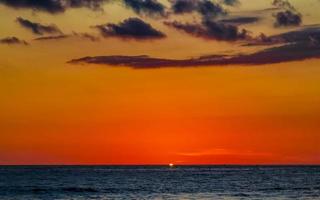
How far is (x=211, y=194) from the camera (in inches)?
3184

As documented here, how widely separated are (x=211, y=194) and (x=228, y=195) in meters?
3.21

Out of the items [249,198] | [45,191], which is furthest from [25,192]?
[249,198]

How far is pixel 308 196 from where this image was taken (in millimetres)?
75688

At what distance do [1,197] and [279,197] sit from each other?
31.5 meters

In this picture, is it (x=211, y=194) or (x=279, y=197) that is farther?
(x=211, y=194)

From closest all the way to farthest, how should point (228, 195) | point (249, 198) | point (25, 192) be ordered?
point (249, 198)
point (228, 195)
point (25, 192)

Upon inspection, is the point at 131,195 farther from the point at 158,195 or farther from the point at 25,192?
the point at 25,192

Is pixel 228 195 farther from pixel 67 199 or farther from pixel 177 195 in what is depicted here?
pixel 67 199

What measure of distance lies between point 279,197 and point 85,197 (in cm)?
2207

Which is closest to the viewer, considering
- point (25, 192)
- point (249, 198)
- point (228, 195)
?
point (249, 198)

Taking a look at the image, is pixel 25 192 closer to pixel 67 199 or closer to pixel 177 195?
pixel 67 199

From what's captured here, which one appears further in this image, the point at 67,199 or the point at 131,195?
the point at 131,195

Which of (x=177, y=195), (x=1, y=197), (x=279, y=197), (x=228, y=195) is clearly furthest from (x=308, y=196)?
(x=1, y=197)

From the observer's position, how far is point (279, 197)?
2943 inches
